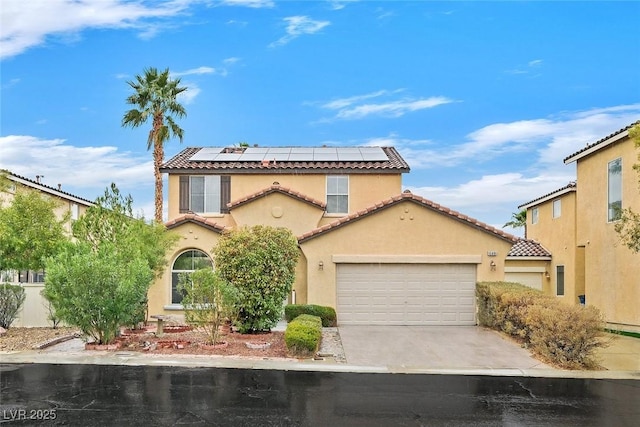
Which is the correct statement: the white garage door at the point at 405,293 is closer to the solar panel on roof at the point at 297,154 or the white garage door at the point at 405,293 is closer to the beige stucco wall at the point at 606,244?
the beige stucco wall at the point at 606,244

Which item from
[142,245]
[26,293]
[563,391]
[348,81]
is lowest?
[563,391]

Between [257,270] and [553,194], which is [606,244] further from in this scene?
[257,270]

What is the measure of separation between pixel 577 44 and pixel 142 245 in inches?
613

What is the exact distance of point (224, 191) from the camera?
2677cm

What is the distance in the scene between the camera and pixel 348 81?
23.0 metres

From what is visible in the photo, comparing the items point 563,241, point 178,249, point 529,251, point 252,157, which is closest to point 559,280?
point 563,241

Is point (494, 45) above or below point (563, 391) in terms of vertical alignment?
above

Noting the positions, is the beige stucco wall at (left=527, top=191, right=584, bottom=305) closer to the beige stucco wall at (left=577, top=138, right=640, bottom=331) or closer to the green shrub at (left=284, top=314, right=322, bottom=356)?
the beige stucco wall at (left=577, top=138, right=640, bottom=331)

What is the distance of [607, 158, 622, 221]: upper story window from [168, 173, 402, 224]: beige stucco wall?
8671mm

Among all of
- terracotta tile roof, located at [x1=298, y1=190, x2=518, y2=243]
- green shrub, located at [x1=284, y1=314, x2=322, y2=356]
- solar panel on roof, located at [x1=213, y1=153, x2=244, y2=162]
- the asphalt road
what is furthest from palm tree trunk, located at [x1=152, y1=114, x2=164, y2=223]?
the asphalt road

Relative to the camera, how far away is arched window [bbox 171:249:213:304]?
23.0 metres

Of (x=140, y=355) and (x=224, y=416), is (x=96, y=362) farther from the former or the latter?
(x=224, y=416)

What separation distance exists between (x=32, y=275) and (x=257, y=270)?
1497cm

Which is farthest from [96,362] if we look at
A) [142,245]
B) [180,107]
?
[180,107]
